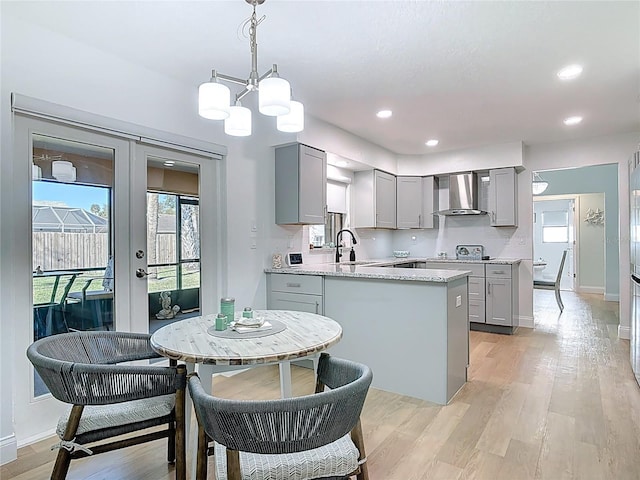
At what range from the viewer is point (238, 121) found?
6.73 feet

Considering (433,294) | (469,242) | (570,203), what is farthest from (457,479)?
(570,203)

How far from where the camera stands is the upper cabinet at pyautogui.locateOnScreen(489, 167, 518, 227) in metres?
5.10

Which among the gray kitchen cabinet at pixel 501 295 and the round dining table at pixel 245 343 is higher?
the round dining table at pixel 245 343

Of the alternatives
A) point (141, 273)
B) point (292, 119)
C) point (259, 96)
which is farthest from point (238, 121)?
point (141, 273)

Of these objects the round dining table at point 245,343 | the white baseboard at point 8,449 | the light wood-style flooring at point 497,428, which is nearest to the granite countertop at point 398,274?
the light wood-style flooring at point 497,428

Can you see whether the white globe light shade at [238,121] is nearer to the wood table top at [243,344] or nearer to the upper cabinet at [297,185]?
the wood table top at [243,344]

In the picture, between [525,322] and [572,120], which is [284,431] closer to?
[572,120]

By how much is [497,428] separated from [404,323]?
0.89 metres

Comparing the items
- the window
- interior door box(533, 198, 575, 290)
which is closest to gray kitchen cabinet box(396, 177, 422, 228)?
interior door box(533, 198, 575, 290)

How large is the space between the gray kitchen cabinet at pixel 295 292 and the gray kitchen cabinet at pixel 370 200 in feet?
6.22

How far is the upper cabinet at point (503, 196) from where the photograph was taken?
5.10 metres

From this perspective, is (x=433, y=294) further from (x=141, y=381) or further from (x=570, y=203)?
(x=570, y=203)

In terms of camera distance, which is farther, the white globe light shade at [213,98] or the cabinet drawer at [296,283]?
the cabinet drawer at [296,283]

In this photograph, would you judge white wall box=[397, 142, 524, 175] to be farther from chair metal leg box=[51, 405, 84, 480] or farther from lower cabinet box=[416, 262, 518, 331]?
chair metal leg box=[51, 405, 84, 480]
